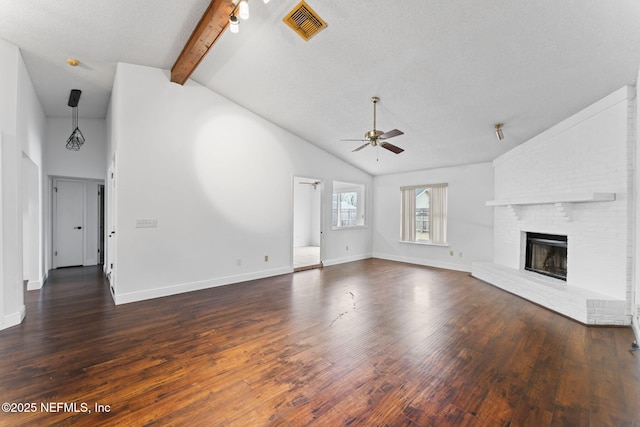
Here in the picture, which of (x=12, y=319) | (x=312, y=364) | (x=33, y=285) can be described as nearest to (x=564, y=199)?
(x=312, y=364)

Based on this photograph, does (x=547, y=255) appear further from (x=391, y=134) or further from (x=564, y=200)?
(x=391, y=134)

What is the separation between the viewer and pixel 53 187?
5.95 meters

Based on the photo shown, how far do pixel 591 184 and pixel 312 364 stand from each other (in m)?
4.16

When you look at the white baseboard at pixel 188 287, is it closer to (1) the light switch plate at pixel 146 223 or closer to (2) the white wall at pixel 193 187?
(2) the white wall at pixel 193 187

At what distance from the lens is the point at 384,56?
3.30 m

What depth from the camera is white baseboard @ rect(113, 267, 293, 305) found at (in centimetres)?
394

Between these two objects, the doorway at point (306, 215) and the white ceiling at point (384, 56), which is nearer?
the white ceiling at point (384, 56)

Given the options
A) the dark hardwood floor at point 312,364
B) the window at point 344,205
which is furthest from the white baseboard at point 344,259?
the dark hardwood floor at point 312,364

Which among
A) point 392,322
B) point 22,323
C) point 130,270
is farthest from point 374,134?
point 22,323

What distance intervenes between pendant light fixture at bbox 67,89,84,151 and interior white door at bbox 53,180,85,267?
1.12 meters

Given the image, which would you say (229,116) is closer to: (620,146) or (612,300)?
(620,146)

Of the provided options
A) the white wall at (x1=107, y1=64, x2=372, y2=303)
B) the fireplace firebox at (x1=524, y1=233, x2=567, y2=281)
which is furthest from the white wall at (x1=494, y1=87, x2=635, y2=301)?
the white wall at (x1=107, y1=64, x2=372, y2=303)

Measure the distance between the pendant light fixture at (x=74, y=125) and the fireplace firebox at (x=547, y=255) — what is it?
7.87 m

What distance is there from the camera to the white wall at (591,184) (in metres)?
3.27
